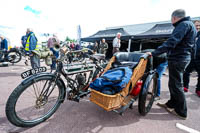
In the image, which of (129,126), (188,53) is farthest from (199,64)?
(129,126)

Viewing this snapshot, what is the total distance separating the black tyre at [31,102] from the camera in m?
1.22

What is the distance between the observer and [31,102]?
203 cm

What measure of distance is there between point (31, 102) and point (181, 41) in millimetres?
2856

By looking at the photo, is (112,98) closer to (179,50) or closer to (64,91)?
(64,91)

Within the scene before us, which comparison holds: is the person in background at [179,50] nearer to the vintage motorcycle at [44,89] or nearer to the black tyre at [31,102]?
the vintage motorcycle at [44,89]

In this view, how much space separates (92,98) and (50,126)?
696mm

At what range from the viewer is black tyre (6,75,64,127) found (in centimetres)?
122

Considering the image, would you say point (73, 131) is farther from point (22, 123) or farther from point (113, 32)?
point (113, 32)

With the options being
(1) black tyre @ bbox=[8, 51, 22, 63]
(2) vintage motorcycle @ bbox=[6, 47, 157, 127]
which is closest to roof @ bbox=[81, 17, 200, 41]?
(2) vintage motorcycle @ bbox=[6, 47, 157, 127]

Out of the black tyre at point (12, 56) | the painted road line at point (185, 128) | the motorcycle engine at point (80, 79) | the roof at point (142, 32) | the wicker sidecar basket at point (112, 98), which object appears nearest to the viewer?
the wicker sidecar basket at point (112, 98)

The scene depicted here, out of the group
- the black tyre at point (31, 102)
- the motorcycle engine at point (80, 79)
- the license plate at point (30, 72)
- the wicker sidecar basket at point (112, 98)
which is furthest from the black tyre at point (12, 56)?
the wicker sidecar basket at point (112, 98)

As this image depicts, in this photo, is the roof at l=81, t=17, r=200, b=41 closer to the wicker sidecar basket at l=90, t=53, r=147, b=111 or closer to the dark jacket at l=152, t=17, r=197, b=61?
the dark jacket at l=152, t=17, r=197, b=61

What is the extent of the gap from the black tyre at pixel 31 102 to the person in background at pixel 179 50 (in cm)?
161

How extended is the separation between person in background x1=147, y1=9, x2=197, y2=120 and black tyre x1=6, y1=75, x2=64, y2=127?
161 centimetres
